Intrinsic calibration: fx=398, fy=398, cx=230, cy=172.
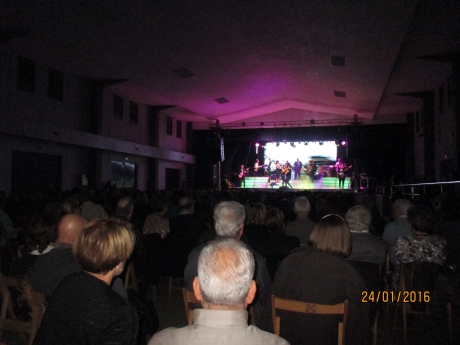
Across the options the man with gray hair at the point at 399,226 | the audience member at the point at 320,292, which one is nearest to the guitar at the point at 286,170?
the man with gray hair at the point at 399,226

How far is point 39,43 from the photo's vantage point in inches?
406

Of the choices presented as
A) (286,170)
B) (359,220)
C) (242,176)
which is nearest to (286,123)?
(286,170)

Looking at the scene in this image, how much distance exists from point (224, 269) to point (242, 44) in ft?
34.6

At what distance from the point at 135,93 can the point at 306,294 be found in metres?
14.3

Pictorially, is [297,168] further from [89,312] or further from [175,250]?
[89,312]

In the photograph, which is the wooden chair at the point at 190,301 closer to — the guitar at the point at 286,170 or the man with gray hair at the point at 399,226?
the man with gray hair at the point at 399,226

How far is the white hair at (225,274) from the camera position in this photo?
4.02 ft

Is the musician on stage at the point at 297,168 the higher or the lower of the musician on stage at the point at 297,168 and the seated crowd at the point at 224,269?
the higher

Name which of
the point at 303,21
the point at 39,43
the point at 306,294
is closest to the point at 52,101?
the point at 39,43


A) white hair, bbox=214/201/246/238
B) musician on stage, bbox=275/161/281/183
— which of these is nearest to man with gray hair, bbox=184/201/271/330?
white hair, bbox=214/201/246/238

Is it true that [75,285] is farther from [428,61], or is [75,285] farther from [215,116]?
[215,116]

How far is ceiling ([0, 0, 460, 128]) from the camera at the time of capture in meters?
8.34

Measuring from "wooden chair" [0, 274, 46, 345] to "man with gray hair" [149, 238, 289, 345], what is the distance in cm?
147

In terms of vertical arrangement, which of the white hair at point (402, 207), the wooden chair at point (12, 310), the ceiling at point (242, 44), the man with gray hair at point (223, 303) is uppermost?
the ceiling at point (242, 44)
